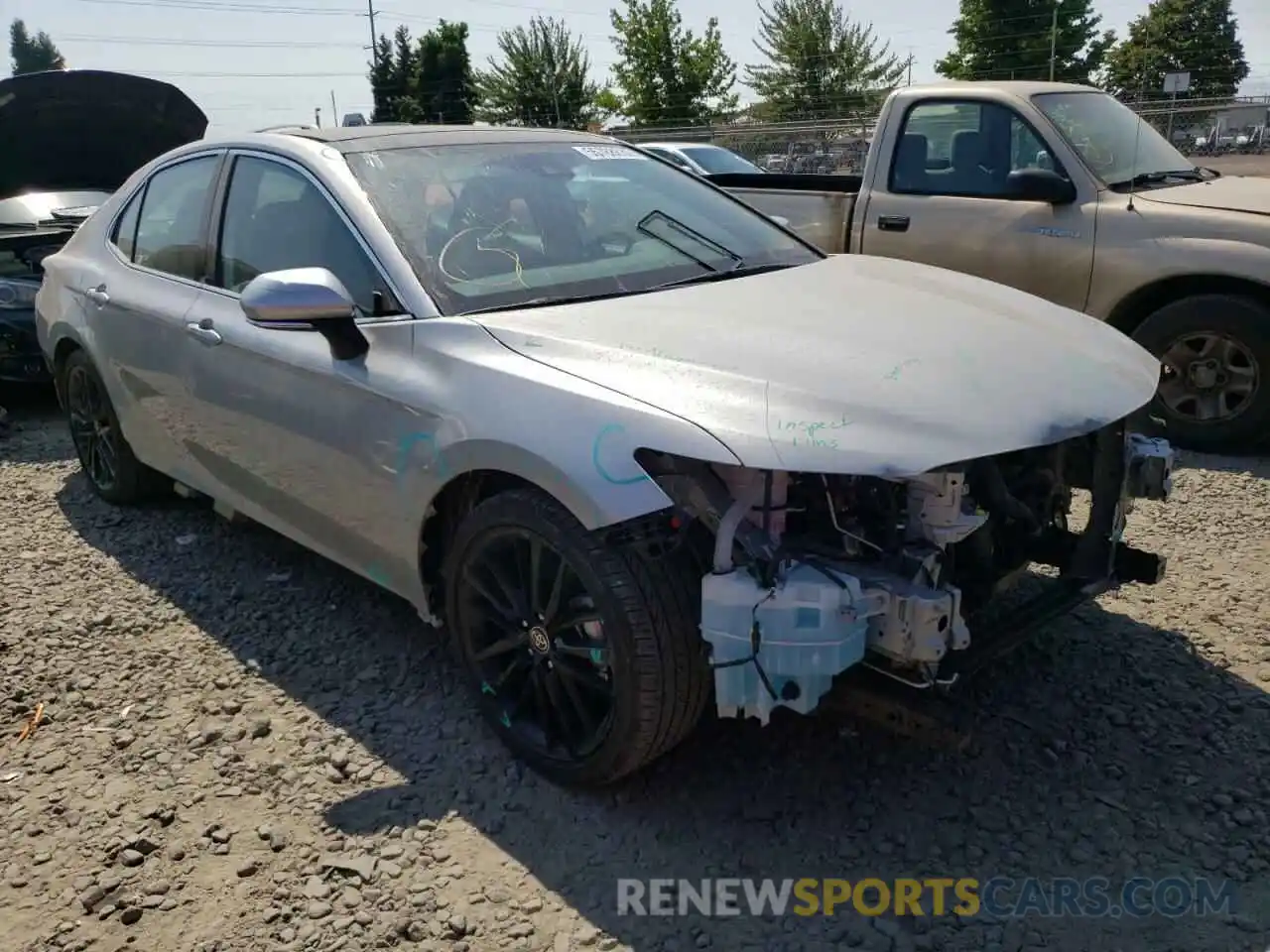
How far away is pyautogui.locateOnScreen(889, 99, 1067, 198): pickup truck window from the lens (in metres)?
6.05

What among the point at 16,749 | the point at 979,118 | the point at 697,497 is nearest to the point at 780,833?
the point at 697,497

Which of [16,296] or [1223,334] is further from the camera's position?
[16,296]

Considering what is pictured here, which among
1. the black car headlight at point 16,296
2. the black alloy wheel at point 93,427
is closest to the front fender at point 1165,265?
the black alloy wheel at point 93,427

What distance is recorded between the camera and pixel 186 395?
Answer: 13.3 ft

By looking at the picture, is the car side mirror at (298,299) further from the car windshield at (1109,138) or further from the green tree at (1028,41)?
the green tree at (1028,41)

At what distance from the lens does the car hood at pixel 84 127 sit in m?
8.05

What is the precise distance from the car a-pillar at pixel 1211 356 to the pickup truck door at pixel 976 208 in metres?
0.43

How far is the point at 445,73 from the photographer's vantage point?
52.4 m

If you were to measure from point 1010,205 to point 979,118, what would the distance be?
0.59m

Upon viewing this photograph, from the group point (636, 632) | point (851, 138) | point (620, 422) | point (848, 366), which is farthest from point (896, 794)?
point (851, 138)

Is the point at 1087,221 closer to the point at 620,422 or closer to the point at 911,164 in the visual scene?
the point at 911,164

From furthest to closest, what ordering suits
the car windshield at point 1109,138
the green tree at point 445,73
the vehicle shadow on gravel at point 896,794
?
the green tree at point 445,73, the car windshield at point 1109,138, the vehicle shadow on gravel at point 896,794

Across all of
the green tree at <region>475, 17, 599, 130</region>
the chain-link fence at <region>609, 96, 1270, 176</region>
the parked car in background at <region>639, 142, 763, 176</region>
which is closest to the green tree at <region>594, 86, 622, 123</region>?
the green tree at <region>475, 17, 599, 130</region>

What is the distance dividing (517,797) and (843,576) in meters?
1.13
